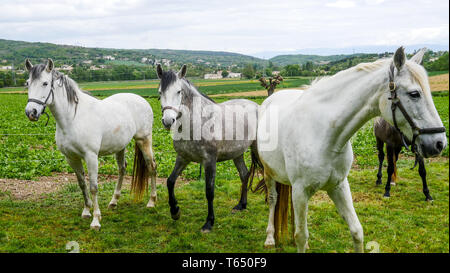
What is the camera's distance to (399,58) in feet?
7.89

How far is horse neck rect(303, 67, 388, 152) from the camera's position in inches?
107

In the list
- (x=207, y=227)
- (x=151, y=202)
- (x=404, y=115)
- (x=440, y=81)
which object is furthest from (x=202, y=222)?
(x=440, y=81)

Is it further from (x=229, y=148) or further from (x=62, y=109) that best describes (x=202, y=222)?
(x=62, y=109)

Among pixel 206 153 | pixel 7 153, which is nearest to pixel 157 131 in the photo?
pixel 7 153

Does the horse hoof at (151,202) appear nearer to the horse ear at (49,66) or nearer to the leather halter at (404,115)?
the horse ear at (49,66)

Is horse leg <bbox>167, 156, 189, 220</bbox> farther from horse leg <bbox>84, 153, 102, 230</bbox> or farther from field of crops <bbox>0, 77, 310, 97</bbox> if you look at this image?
field of crops <bbox>0, 77, 310, 97</bbox>

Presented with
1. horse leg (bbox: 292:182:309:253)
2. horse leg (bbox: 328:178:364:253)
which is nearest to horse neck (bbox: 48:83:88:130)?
horse leg (bbox: 292:182:309:253)

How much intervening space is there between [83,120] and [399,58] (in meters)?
4.47

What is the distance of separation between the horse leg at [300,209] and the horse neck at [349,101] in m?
0.59

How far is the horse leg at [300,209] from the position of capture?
3.30 meters

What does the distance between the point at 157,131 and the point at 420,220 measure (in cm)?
1134

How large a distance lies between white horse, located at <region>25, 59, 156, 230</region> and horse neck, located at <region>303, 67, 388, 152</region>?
3722mm
